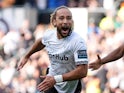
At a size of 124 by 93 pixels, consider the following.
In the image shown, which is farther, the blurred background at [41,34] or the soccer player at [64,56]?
the blurred background at [41,34]

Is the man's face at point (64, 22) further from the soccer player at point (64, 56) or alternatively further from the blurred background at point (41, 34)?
the blurred background at point (41, 34)

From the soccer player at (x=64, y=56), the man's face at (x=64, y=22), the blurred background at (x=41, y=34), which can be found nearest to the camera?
the soccer player at (x=64, y=56)

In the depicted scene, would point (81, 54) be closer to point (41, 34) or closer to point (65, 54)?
point (65, 54)

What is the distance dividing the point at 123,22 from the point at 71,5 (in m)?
A: 1.37

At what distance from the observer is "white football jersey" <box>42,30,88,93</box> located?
6980 millimetres

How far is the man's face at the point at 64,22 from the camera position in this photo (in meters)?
7.05

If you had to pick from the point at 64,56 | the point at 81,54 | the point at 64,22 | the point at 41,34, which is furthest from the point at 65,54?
the point at 41,34

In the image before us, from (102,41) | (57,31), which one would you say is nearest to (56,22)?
(57,31)

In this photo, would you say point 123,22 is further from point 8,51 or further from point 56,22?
point 56,22

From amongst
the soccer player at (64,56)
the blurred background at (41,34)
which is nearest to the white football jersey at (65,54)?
the soccer player at (64,56)

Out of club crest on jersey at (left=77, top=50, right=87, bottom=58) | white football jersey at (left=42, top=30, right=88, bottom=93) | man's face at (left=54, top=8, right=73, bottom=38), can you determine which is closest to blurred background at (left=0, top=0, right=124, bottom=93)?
white football jersey at (left=42, top=30, right=88, bottom=93)

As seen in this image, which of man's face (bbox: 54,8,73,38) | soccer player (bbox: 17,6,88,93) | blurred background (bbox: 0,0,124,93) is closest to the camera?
soccer player (bbox: 17,6,88,93)

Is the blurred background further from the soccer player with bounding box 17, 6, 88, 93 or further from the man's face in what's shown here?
the man's face

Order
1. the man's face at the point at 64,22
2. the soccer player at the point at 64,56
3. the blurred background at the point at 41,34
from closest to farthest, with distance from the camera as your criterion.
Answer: the soccer player at the point at 64,56
the man's face at the point at 64,22
the blurred background at the point at 41,34
